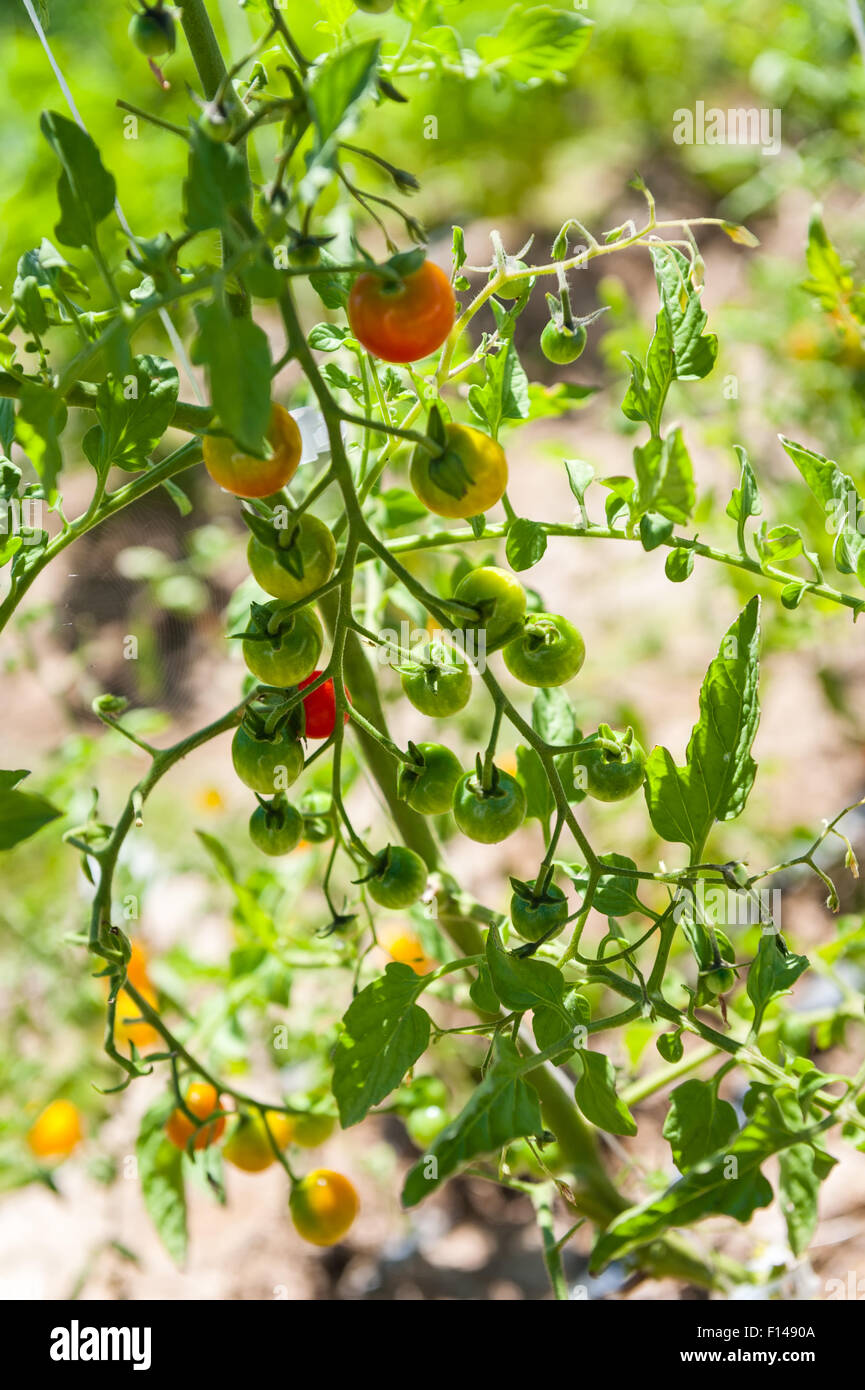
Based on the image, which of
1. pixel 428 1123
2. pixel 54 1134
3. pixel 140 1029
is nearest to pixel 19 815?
pixel 428 1123

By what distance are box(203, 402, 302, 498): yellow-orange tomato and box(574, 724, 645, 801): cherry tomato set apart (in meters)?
0.22

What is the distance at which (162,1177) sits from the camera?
845 millimetres

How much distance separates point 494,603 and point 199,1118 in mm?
551

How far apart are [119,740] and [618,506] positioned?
2.64 feet

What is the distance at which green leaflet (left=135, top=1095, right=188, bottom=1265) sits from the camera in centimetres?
84

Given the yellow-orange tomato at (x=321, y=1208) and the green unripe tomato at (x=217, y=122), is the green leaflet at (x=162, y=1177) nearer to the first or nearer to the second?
the yellow-orange tomato at (x=321, y=1208)

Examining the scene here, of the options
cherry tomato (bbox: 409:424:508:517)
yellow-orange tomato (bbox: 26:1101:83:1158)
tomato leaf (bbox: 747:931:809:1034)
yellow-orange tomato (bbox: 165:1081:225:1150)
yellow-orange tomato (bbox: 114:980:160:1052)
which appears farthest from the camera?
yellow-orange tomato (bbox: 26:1101:83:1158)

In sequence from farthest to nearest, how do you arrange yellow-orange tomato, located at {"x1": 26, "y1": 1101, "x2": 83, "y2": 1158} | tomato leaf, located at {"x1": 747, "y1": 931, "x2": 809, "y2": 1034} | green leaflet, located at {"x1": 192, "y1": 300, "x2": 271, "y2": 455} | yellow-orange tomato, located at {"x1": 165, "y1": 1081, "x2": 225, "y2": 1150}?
yellow-orange tomato, located at {"x1": 26, "y1": 1101, "x2": 83, "y2": 1158} < yellow-orange tomato, located at {"x1": 165, "y1": 1081, "x2": 225, "y2": 1150} < tomato leaf, located at {"x1": 747, "y1": 931, "x2": 809, "y2": 1034} < green leaflet, located at {"x1": 192, "y1": 300, "x2": 271, "y2": 455}

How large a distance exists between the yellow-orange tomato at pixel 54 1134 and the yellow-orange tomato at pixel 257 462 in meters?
1.00

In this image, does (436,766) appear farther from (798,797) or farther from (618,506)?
(798,797)

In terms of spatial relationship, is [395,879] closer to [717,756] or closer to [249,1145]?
[717,756]

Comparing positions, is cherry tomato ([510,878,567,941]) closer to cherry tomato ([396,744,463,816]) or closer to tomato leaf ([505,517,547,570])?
cherry tomato ([396,744,463,816])

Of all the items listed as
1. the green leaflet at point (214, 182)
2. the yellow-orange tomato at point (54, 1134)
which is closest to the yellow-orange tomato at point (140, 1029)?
the yellow-orange tomato at point (54, 1134)

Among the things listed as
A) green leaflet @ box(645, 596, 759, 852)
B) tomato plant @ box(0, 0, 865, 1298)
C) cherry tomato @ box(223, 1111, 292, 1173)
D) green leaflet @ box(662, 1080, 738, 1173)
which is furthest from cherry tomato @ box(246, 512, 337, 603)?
cherry tomato @ box(223, 1111, 292, 1173)
